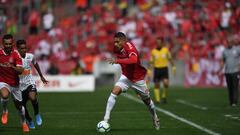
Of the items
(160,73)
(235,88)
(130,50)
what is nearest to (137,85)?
(130,50)

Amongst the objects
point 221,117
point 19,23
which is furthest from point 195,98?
point 19,23

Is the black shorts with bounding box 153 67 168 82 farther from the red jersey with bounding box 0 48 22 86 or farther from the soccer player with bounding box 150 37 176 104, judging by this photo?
the red jersey with bounding box 0 48 22 86

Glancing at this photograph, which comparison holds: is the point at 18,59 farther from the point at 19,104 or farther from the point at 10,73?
the point at 19,104

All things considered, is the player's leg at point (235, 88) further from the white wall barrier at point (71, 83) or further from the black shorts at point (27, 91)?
the white wall barrier at point (71, 83)

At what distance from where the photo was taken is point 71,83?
31.4 meters

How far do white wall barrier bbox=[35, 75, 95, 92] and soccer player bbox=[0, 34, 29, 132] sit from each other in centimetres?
1721

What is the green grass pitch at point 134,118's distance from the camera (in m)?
13.4

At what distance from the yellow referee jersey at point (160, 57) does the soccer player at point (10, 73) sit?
31.5 feet

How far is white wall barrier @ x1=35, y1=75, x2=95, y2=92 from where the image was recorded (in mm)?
31266

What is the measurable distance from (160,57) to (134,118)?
6.55 meters

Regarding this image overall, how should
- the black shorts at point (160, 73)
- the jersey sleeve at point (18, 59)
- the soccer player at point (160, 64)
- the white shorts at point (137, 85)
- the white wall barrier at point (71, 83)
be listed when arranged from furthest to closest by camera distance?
1. the white wall barrier at point (71, 83)
2. the black shorts at point (160, 73)
3. the soccer player at point (160, 64)
4. the white shorts at point (137, 85)
5. the jersey sleeve at point (18, 59)

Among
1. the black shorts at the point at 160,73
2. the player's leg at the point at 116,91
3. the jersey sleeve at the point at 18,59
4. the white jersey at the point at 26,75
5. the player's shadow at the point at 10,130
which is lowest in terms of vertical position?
the player's shadow at the point at 10,130

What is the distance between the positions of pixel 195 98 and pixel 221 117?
8.43m

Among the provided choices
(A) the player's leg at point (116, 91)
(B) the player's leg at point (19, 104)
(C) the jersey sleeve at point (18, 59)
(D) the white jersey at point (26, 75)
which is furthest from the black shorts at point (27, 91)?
(A) the player's leg at point (116, 91)
